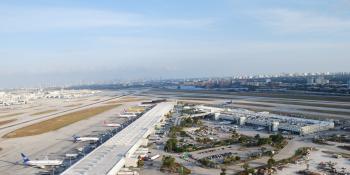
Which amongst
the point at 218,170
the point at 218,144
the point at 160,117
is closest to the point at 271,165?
the point at 218,170

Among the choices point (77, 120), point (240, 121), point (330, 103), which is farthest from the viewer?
point (330, 103)

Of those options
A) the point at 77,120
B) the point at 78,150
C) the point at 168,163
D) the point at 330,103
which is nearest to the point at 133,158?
the point at 168,163

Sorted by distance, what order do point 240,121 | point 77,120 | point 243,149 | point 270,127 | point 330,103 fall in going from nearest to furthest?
point 243,149
point 270,127
point 240,121
point 77,120
point 330,103

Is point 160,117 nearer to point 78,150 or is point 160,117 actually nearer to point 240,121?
point 240,121

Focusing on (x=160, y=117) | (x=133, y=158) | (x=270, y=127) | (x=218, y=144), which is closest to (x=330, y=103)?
(x=270, y=127)

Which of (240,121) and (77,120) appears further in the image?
(77,120)

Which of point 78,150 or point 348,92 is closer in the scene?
point 78,150

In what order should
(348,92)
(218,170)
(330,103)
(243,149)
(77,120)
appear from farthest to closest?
(348,92) → (330,103) → (77,120) → (243,149) → (218,170)

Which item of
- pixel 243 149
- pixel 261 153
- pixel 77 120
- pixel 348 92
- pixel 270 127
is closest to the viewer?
pixel 261 153

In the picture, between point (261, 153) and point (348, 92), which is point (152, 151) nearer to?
point (261, 153)
